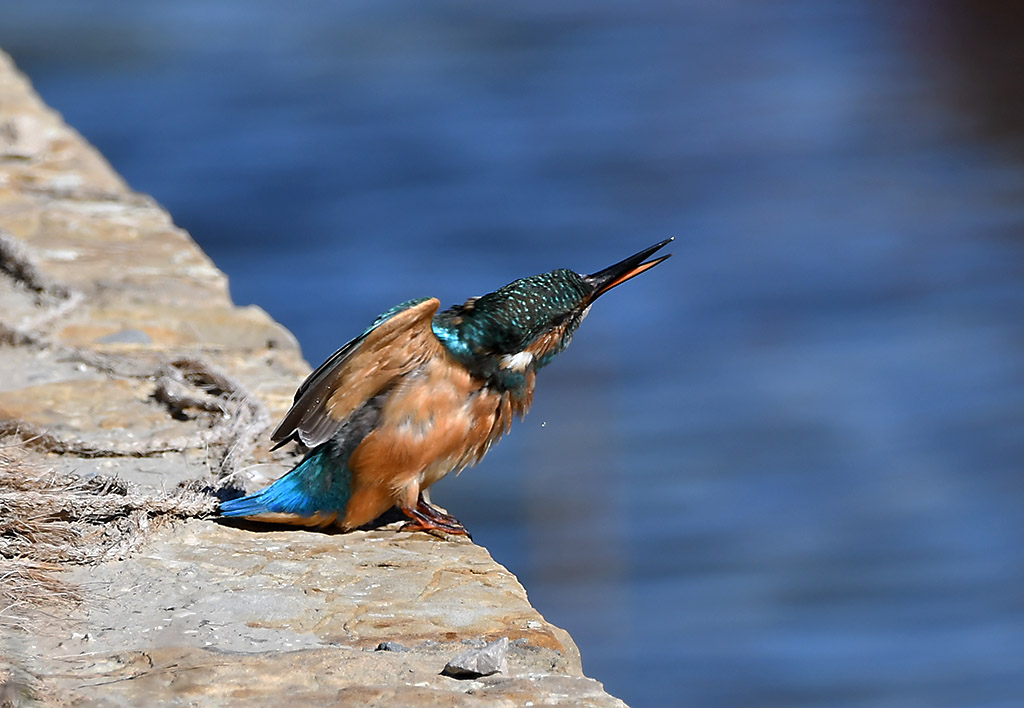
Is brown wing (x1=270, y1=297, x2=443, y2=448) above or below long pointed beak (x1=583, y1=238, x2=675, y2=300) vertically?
below

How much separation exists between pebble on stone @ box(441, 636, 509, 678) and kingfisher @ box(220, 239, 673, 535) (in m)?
0.62

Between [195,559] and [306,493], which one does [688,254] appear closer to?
[306,493]

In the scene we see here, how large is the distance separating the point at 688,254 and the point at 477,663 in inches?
187

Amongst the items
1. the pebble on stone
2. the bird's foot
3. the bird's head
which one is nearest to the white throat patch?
the bird's head

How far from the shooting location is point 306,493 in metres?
2.60

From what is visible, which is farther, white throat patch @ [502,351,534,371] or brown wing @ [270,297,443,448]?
white throat patch @ [502,351,534,371]

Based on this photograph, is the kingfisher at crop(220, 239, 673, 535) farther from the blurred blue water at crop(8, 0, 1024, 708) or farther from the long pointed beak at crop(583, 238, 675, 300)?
the blurred blue water at crop(8, 0, 1024, 708)

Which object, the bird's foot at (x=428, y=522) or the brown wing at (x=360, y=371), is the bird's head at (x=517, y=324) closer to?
the brown wing at (x=360, y=371)

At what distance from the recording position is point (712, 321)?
20.6 ft

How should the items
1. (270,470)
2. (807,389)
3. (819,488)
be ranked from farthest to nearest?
(807,389)
(819,488)
(270,470)

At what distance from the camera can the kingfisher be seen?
2.56 m

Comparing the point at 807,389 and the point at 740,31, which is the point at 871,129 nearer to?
the point at 740,31

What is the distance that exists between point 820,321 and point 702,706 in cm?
274

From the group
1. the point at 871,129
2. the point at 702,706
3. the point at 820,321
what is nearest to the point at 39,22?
the point at 820,321
